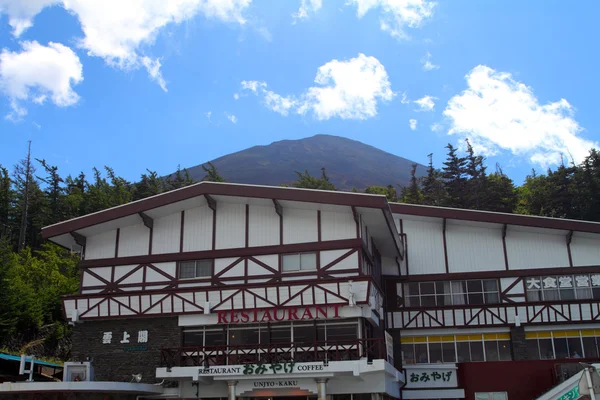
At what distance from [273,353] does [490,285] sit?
11626mm

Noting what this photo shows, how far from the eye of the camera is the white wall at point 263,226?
25.3 metres

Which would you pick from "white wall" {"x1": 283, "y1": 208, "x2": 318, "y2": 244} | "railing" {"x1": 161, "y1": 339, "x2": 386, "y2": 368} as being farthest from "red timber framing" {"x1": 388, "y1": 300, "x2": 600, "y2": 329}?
"white wall" {"x1": 283, "y1": 208, "x2": 318, "y2": 244}

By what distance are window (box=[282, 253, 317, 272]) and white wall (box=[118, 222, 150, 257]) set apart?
6217mm

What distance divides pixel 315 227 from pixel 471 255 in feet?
30.1

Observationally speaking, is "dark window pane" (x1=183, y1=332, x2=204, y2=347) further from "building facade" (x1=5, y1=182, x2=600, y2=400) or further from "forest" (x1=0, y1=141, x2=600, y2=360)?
"forest" (x1=0, y1=141, x2=600, y2=360)

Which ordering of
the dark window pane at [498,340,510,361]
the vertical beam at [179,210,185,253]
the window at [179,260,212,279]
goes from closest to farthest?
the window at [179,260,212,279] → the vertical beam at [179,210,185,253] → the dark window pane at [498,340,510,361]

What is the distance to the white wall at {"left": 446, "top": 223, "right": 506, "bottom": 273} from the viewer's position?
96.6 feet

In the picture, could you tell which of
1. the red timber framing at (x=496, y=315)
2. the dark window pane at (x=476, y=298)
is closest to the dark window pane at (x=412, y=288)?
the red timber framing at (x=496, y=315)

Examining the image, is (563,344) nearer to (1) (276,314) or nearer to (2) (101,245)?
(1) (276,314)

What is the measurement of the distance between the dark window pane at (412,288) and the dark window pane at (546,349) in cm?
595

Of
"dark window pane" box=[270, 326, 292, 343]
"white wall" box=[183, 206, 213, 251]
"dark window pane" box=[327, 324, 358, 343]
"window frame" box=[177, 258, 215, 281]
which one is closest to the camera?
"dark window pane" box=[327, 324, 358, 343]

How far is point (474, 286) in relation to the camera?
29.4m

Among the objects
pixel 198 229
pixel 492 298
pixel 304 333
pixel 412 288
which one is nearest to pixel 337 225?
pixel 304 333

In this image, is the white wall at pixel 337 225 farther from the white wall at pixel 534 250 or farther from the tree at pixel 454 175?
the tree at pixel 454 175
